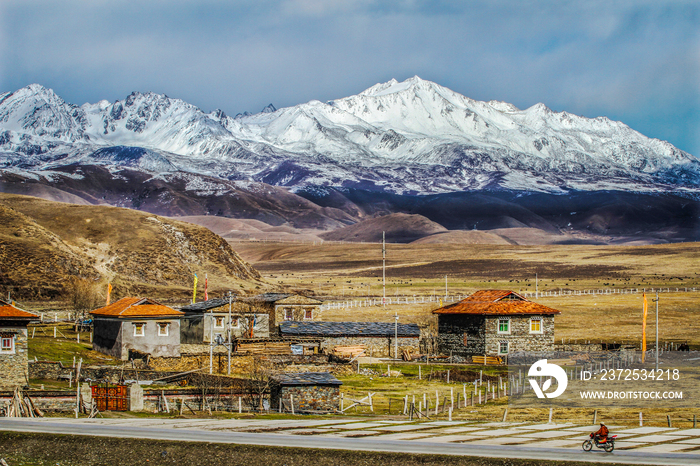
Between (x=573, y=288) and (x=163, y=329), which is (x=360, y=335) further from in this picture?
(x=573, y=288)

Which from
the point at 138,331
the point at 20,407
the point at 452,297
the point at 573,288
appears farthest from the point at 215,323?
the point at 573,288

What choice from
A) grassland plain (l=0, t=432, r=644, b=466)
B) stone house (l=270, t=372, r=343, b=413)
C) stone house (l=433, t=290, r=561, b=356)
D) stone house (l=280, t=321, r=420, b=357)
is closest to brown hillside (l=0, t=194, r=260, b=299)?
stone house (l=280, t=321, r=420, b=357)

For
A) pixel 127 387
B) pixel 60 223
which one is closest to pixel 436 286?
pixel 60 223

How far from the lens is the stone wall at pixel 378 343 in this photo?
63.4 meters

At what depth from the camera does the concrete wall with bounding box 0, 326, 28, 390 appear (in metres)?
40.5

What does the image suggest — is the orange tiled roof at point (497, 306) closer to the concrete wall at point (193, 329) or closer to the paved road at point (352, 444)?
the concrete wall at point (193, 329)

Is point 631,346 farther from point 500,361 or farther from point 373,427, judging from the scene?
point 373,427

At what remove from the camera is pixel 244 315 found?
68.4m

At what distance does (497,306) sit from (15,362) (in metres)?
34.8

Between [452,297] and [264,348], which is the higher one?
[452,297]

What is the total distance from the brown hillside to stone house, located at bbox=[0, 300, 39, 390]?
60.0 metres

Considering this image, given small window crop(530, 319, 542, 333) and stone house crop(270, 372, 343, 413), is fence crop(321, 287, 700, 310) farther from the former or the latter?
stone house crop(270, 372, 343, 413)

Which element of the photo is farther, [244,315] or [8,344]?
[244,315]

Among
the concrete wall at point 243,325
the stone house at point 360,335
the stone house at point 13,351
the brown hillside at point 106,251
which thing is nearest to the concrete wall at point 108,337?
the concrete wall at point 243,325
